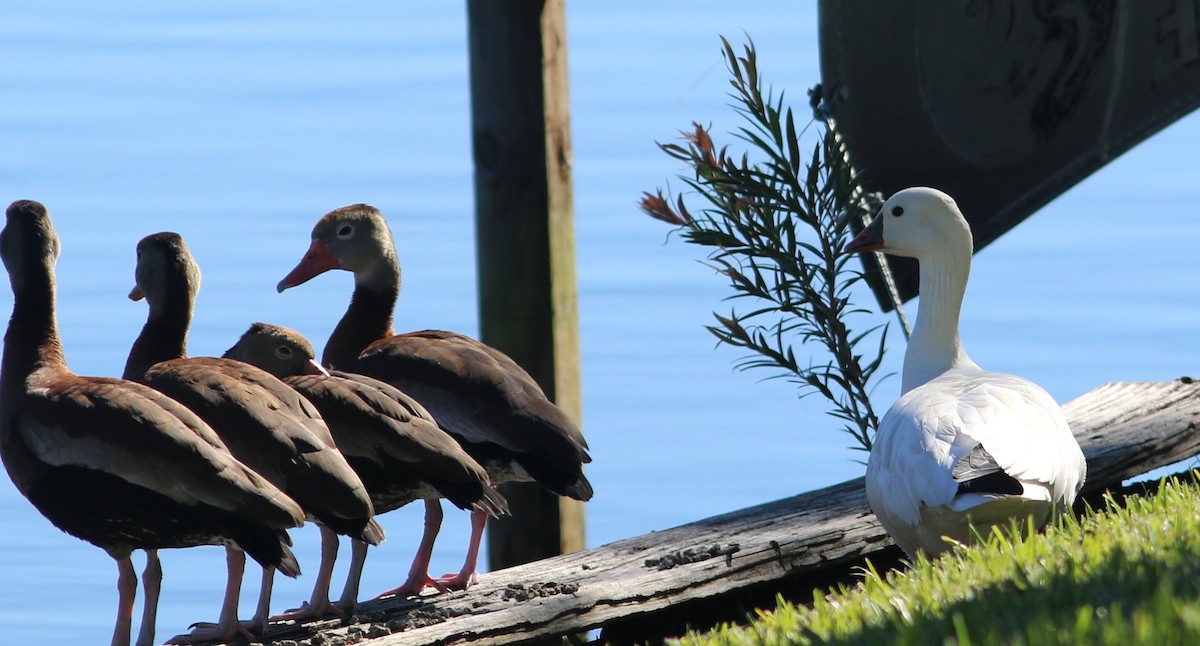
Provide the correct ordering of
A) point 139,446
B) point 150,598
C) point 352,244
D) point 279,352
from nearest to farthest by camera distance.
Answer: point 139,446
point 150,598
point 279,352
point 352,244

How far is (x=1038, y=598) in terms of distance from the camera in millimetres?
3955

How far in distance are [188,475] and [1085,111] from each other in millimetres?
6332

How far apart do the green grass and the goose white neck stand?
57.0 inches

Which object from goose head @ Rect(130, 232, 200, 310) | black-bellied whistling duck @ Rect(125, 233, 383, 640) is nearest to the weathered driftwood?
black-bellied whistling duck @ Rect(125, 233, 383, 640)

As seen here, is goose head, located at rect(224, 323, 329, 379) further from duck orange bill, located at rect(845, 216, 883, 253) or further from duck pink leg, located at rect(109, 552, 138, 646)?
duck orange bill, located at rect(845, 216, 883, 253)

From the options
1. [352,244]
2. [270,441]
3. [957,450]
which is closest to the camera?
[270,441]

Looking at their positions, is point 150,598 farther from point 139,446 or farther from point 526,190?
point 526,190

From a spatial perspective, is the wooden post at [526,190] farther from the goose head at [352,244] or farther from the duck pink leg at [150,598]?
the duck pink leg at [150,598]

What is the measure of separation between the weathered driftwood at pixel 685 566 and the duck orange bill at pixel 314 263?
1.60m

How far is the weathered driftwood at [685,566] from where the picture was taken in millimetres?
5004

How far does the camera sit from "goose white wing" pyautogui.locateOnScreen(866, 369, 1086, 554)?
5.10m

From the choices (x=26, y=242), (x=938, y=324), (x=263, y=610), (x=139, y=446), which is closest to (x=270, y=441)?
(x=139, y=446)

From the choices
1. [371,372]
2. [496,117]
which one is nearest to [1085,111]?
[496,117]

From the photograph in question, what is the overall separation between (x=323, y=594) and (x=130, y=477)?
0.88m
